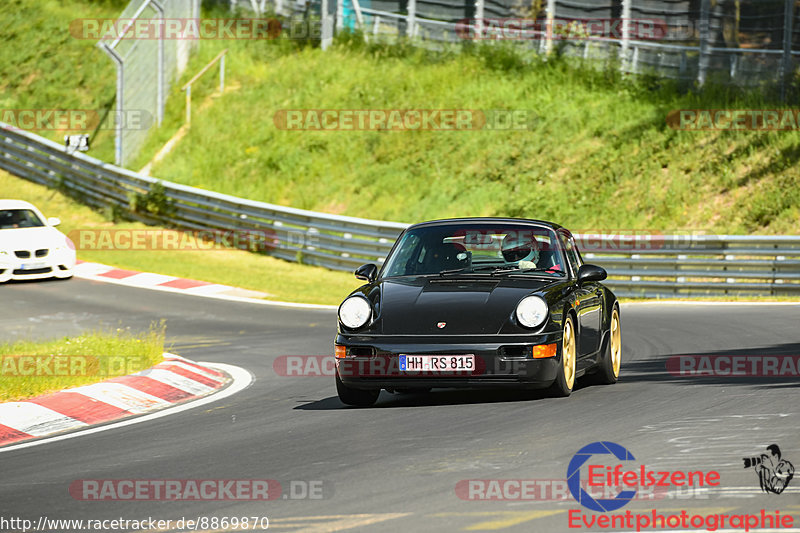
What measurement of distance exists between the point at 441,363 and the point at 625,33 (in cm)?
2301

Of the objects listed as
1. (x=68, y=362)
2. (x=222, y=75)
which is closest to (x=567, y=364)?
(x=68, y=362)

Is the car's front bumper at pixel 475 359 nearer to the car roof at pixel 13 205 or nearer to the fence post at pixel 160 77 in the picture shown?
the car roof at pixel 13 205

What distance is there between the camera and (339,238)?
23781 millimetres

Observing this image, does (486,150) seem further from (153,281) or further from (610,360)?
(610,360)

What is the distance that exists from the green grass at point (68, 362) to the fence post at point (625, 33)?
66.6 feet

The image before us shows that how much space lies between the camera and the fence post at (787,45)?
86.1 ft

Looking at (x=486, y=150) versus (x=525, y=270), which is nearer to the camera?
(x=525, y=270)

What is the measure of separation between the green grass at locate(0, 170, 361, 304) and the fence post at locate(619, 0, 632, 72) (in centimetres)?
1059

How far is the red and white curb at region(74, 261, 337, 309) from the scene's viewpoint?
2011 centimetres

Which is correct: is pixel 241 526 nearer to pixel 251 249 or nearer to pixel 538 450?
pixel 538 450

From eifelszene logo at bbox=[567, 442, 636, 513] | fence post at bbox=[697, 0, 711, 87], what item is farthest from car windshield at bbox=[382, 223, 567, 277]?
fence post at bbox=[697, 0, 711, 87]

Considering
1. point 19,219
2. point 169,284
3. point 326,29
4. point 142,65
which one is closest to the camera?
point 169,284

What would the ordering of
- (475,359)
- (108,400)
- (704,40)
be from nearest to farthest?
(475,359) < (108,400) < (704,40)

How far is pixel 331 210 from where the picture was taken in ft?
96.1
